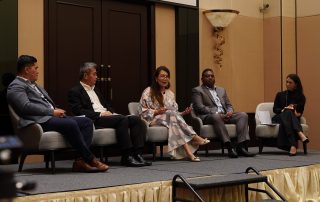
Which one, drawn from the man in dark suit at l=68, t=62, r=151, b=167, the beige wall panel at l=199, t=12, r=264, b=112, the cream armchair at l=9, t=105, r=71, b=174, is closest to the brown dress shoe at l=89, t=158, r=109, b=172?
the cream armchair at l=9, t=105, r=71, b=174

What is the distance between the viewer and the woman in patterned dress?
5223mm

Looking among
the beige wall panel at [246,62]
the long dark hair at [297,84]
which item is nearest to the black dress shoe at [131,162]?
the long dark hair at [297,84]

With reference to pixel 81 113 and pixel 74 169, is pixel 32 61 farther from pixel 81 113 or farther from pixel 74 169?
pixel 74 169

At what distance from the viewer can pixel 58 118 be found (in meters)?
4.17

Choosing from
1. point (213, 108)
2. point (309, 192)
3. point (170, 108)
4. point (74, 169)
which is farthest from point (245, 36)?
point (74, 169)

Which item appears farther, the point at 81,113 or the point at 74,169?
the point at 81,113

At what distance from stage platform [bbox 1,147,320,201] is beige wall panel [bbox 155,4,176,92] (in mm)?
1469

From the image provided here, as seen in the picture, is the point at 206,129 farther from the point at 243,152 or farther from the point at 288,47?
the point at 288,47

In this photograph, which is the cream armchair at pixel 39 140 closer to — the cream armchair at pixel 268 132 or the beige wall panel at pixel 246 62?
the cream armchair at pixel 268 132

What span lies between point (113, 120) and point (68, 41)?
1.47 metres

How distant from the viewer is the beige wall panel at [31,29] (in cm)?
524

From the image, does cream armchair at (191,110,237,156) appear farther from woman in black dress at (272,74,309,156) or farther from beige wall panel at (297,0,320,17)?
beige wall panel at (297,0,320,17)

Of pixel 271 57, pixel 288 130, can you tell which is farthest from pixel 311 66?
pixel 288 130

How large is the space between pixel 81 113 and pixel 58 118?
49 centimetres
